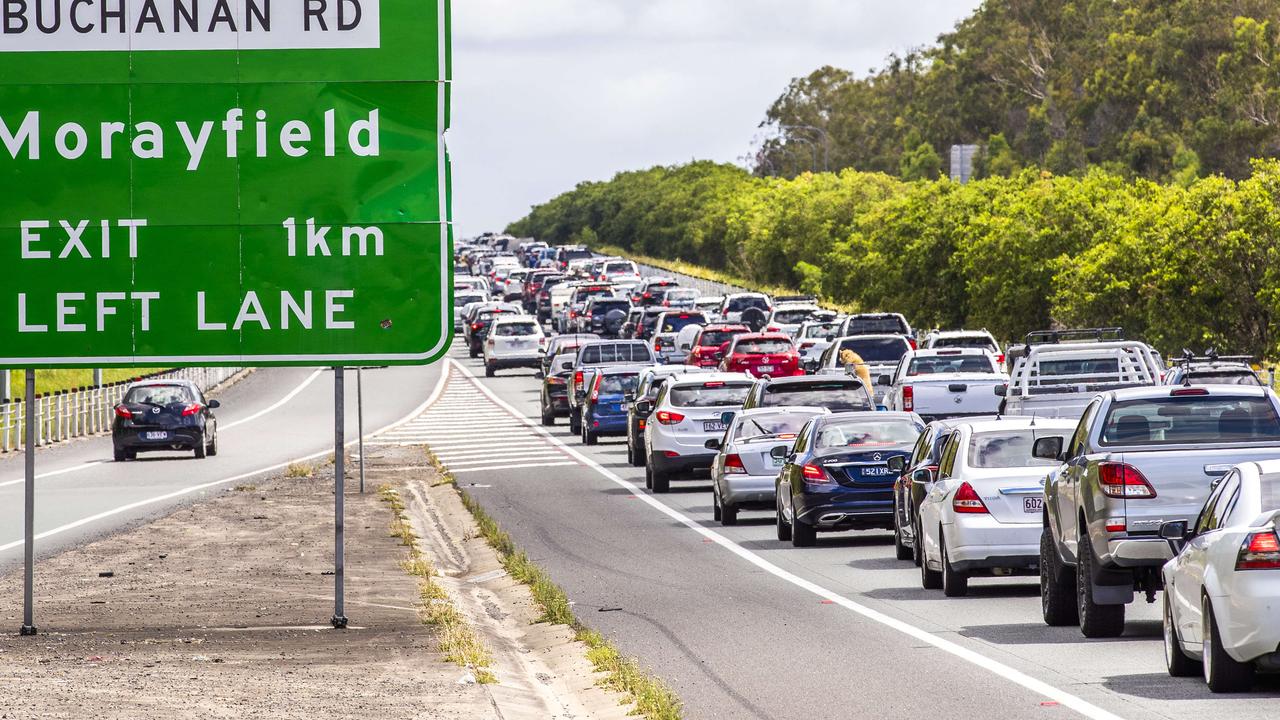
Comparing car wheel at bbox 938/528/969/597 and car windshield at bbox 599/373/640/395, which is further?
car windshield at bbox 599/373/640/395

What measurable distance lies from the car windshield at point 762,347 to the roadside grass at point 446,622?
28.8 m

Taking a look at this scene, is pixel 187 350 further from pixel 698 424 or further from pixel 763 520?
pixel 698 424

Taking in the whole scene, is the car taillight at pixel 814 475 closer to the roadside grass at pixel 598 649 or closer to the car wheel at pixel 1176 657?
the roadside grass at pixel 598 649

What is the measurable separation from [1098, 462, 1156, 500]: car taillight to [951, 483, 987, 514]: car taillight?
3877 mm

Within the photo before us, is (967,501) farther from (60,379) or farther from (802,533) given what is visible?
(60,379)

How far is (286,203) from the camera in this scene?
15883 millimetres

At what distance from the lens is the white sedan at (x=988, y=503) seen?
729 inches

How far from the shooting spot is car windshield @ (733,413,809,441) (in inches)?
1099

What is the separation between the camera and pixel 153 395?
146 ft

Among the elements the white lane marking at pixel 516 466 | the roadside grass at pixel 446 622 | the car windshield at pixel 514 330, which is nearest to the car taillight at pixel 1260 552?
the roadside grass at pixel 446 622

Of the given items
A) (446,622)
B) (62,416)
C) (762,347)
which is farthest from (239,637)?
(62,416)

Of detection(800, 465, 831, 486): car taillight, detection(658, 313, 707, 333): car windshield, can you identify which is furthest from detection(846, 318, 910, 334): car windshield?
detection(800, 465, 831, 486): car taillight

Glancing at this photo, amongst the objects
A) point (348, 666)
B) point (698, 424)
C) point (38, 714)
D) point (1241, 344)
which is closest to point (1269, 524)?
point (348, 666)

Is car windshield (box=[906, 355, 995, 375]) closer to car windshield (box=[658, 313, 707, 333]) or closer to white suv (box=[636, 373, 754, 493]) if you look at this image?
white suv (box=[636, 373, 754, 493])
